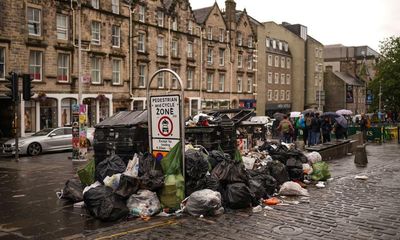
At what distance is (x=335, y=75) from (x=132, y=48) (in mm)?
47464

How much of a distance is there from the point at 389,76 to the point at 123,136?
47915 mm

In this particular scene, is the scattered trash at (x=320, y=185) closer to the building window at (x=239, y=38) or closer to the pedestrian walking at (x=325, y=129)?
the pedestrian walking at (x=325, y=129)

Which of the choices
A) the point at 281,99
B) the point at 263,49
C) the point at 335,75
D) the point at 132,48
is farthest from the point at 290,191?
the point at 335,75

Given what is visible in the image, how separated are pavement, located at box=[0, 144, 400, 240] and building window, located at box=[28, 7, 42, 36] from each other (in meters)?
19.5

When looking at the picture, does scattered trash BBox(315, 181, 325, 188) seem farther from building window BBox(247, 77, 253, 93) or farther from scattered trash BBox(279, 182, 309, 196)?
building window BBox(247, 77, 253, 93)

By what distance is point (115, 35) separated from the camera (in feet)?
110

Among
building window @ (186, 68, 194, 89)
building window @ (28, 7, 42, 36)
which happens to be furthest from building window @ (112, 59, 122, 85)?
building window @ (186, 68, 194, 89)

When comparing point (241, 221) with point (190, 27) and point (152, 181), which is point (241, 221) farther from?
point (190, 27)

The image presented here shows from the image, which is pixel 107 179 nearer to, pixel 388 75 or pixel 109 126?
pixel 109 126

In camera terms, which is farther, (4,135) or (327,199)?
(4,135)

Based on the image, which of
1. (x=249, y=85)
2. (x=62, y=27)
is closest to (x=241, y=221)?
(x=62, y=27)

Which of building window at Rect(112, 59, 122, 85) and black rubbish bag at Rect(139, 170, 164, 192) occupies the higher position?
building window at Rect(112, 59, 122, 85)

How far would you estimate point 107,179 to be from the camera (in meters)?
8.48

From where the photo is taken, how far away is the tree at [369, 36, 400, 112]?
166 ft
